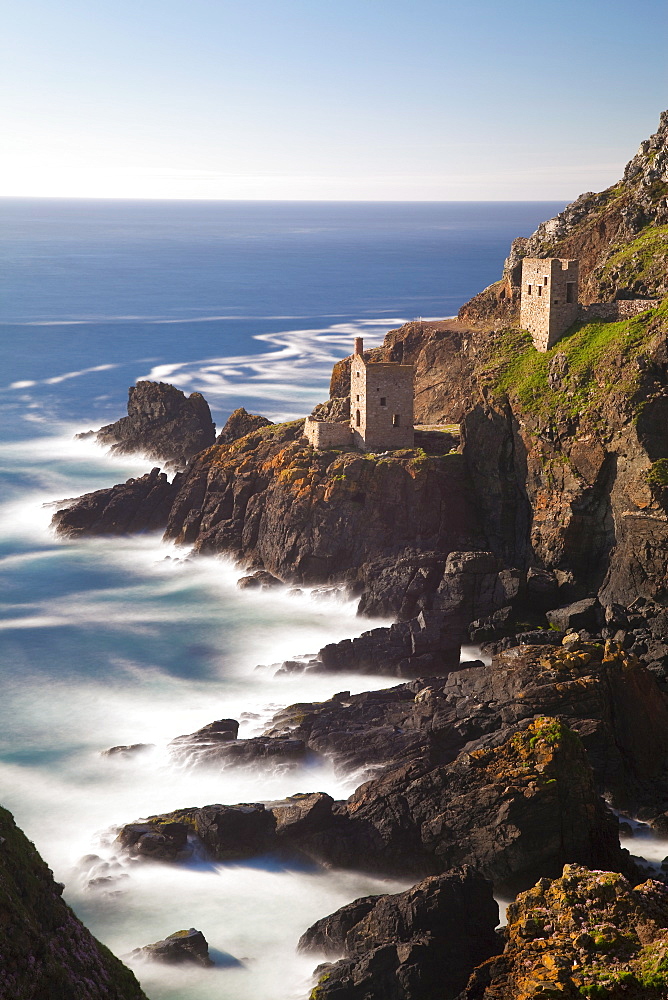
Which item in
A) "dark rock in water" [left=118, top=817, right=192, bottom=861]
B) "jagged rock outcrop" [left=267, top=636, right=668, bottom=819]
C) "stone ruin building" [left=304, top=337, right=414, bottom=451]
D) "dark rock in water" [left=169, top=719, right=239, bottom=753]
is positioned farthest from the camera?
"stone ruin building" [left=304, top=337, right=414, bottom=451]

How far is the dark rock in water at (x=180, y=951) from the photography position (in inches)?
1287

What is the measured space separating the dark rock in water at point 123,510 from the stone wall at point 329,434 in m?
11.8

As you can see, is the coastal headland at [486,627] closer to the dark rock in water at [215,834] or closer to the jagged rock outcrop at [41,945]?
the dark rock in water at [215,834]

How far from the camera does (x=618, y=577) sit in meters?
53.5

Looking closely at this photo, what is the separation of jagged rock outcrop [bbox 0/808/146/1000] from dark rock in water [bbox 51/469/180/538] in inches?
1910

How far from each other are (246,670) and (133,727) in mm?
7171

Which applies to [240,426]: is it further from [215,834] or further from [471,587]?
[215,834]

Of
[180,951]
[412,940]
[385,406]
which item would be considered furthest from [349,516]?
[412,940]

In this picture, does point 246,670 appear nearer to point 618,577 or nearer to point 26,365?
point 618,577

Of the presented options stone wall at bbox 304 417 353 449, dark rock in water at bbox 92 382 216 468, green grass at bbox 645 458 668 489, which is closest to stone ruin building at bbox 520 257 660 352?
green grass at bbox 645 458 668 489

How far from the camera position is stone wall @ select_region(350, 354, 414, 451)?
6569cm

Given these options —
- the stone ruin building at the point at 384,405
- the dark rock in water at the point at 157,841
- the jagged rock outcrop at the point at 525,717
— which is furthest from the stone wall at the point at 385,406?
the dark rock in water at the point at 157,841

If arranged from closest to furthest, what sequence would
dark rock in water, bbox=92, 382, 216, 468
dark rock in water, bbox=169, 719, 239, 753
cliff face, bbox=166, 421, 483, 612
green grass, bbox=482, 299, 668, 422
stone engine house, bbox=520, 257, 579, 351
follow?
dark rock in water, bbox=169, 719, 239, 753
green grass, bbox=482, 299, 668, 422
cliff face, bbox=166, 421, 483, 612
stone engine house, bbox=520, 257, 579, 351
dark rock in water, bbox=92, 382, 216, 468

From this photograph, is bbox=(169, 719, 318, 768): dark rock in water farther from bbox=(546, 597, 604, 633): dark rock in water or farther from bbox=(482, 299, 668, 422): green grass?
bbox=(482, 299, 668, 422): green grass
